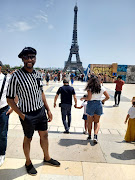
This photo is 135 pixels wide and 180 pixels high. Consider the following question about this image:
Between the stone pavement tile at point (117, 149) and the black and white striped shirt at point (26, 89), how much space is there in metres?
1.67

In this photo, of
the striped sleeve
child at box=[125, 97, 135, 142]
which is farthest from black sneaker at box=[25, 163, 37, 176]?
child at box=[125, 97, 135, 142]

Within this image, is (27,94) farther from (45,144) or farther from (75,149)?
(75,149)

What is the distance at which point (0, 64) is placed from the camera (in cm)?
241

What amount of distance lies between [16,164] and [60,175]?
30.7 inches

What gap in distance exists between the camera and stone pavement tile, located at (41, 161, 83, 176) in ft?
7.22

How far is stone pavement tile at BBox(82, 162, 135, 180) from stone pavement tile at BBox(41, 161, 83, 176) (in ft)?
0.31

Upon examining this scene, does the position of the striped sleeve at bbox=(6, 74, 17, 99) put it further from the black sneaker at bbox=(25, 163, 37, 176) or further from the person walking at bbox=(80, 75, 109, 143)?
the person walking at bbox=(80, 75, 109, 143)

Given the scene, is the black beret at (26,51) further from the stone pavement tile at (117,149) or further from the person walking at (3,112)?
the stone pavement tile at (117,149)

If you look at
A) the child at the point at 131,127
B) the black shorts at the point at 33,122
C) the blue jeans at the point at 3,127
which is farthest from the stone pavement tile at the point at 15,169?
the child at the point at 131,127

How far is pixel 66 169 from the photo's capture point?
229cm

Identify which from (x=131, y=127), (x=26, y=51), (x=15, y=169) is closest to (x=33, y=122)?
(x=15, y=169)

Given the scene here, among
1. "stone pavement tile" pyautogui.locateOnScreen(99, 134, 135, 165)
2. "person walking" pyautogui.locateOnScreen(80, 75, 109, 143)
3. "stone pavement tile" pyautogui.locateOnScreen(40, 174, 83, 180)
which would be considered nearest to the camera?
"stone pavement tile" pyautogui.locateOnScreen(40, 174, 83, 180)

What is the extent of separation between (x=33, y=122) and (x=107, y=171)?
4.57ft

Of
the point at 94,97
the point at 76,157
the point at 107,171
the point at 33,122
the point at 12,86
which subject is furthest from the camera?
the point at 94,97
